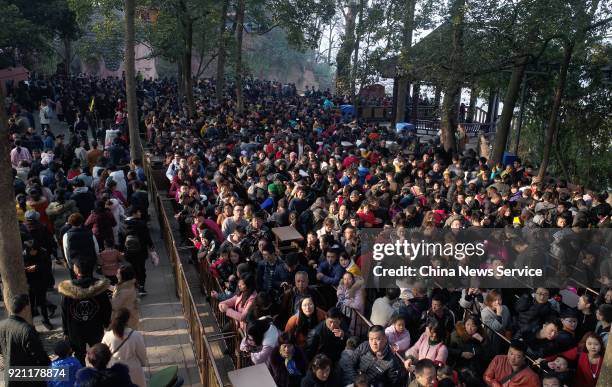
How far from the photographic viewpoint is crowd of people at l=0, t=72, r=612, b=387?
18.2ft

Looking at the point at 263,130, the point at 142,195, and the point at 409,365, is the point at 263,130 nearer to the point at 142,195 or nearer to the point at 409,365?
the point at 142,195

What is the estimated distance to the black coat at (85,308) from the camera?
5945 millimetres

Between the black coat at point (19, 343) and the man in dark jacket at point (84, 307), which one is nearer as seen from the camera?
the black coat at point (19, 343)

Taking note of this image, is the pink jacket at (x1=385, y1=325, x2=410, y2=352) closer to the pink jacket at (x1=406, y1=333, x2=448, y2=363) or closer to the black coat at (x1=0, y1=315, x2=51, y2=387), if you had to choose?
the pink jacket at (x1=406, y1=333, x2=448, y2=363)

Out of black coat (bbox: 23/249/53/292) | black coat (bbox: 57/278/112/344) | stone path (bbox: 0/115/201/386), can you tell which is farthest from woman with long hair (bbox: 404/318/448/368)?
black coat (bbox: 23/249/53/292)

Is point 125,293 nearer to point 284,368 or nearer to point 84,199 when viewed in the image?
point 284,368

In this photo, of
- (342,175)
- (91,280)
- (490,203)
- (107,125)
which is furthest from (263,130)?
(91,280)

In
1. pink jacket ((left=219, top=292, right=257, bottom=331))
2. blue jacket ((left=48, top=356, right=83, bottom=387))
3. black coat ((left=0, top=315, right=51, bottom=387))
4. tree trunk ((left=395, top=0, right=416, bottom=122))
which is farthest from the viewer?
tree trunk ((left=395, top=0, right=416, bottom=122))

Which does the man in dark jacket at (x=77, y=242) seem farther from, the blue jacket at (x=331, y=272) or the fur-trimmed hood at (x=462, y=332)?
the fur-trimmed hood at (x=462, y=332)

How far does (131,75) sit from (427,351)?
473 inches

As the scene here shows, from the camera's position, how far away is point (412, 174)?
43.7ft

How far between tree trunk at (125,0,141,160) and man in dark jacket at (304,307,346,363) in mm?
10954

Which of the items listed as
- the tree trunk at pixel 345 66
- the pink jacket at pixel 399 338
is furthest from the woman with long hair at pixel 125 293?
the tree trunk at pixel 345 66

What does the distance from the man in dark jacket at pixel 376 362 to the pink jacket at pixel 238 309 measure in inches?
54.3
